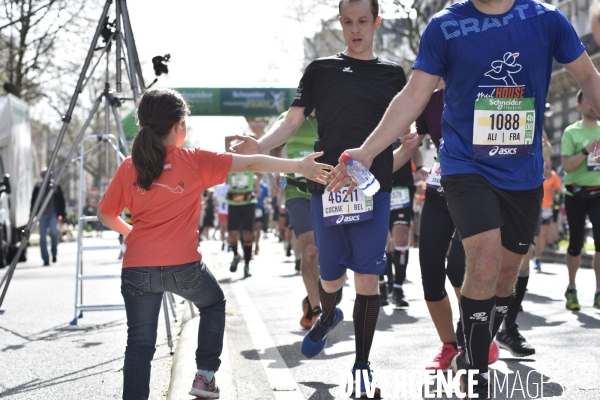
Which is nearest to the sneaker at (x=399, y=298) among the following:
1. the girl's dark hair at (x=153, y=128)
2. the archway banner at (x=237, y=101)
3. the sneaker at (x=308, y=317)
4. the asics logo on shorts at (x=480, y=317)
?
the sneaker at (x=308, y=317)

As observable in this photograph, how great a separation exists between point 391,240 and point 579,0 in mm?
29603

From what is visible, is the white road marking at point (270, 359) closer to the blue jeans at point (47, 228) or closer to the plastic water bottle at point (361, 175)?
the plastic water bottle at point (361, 175)

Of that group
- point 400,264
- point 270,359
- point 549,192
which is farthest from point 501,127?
point 549,192

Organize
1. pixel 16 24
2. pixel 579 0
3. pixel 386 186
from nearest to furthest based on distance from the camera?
1. pixel 386 186
2. pixel 16 24
3. pixel 579 0

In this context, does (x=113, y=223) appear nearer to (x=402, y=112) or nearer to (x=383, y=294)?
(x=402, y=112)

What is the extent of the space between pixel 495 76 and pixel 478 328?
1.11 metres

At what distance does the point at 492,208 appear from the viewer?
447cm

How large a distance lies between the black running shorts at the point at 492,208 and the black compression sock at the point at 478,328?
12.1 inches

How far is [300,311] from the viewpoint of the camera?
9562mm

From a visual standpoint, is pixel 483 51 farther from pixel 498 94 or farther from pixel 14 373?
pixel 14 373

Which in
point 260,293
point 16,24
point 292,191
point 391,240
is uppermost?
point 16,24

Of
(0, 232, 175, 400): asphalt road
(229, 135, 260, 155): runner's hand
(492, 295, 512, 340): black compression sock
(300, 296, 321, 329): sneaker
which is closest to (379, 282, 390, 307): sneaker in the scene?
(300, 296, 321, 329): sneaker

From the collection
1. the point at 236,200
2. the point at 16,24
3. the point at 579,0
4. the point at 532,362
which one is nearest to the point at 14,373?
the point at 532,362

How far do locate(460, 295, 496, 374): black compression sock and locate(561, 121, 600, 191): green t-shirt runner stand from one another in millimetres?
4921
